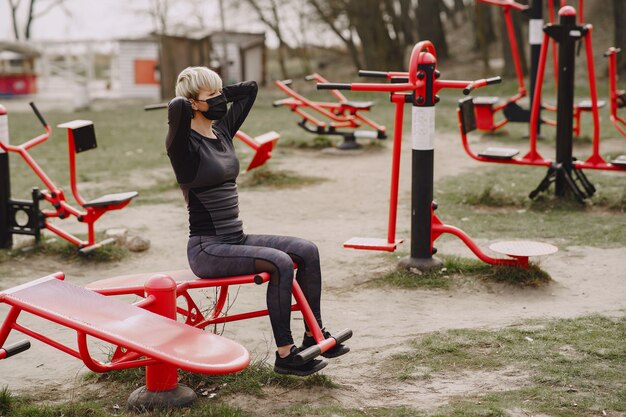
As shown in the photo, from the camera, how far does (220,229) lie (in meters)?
4.26

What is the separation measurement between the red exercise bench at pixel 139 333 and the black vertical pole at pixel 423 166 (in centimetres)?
257

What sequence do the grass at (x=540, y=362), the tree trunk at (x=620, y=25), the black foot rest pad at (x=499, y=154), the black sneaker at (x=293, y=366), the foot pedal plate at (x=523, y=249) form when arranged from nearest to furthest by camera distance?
the grass at (x=540, y=362)
the black sneaker at (x=293, y=366)
the foot pedal plate at (x=523, y=249)
the black foot rest pad at (x=499, y=154)
the tree trunk at (x=620, y=25)

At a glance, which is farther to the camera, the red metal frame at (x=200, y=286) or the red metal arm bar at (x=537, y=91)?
the red metal arm bar at (x=537, y=91)

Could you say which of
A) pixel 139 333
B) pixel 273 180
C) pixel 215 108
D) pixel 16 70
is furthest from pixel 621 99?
pixel 16 70

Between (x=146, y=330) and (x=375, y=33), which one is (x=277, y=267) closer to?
(x=146, y=330)

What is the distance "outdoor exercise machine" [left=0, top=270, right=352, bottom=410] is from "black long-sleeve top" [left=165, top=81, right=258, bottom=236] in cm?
28

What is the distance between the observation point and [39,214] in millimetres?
7125

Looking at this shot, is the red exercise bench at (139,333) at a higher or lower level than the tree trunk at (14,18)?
lower

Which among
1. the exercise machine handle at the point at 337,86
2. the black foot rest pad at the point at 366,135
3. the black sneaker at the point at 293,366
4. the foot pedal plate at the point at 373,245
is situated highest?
the exercise machine handle at the point at 337,86

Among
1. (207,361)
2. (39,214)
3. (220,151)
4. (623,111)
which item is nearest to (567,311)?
(220,151)

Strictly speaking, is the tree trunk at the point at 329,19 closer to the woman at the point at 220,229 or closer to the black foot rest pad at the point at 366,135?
the black foot rest pad at the point at 366,135

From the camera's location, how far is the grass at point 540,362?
375cm

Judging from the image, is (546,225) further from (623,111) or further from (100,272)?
(623,111)

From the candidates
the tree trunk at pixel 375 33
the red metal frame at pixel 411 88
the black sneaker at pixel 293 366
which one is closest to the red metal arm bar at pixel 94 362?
the black sneaker at pixel 293 366
